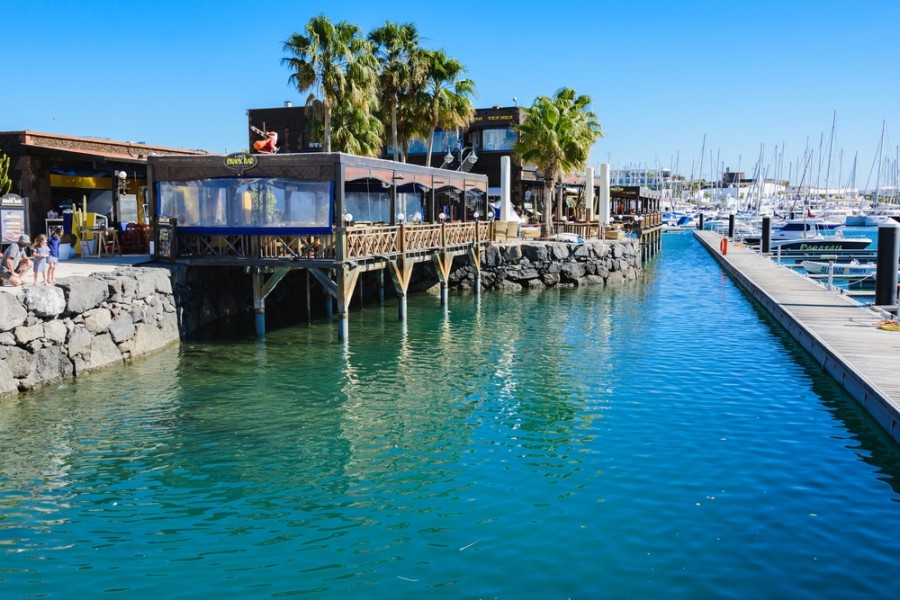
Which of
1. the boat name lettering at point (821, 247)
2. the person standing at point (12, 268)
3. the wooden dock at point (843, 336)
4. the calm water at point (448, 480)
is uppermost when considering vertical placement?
the person standing at point (12, 268)

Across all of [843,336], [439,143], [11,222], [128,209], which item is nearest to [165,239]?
[11,222]

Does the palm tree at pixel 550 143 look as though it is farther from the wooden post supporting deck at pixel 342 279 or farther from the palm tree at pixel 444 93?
the wooden post supporting deck at pixel 342 279

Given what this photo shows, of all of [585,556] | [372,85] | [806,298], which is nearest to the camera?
[585,556]

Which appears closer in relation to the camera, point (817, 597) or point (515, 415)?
point (817, 597)

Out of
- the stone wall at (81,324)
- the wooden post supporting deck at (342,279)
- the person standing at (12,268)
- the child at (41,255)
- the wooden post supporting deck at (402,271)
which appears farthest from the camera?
the wooden post supporting deck at (402,271)

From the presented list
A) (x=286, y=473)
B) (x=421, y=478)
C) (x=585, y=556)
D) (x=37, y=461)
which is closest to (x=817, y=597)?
(x=585, y=556)

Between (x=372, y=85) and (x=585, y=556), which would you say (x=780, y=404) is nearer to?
(x=585, y=556)

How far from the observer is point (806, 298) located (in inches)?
1102

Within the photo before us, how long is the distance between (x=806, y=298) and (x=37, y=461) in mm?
24223

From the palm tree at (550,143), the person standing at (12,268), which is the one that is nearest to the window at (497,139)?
the palm tree at (550,143)

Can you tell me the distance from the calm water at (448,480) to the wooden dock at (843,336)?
55cm

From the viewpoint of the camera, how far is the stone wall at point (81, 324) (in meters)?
16.1

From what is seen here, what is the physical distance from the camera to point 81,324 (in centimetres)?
1814

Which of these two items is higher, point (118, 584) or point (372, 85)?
point (372, 85)
